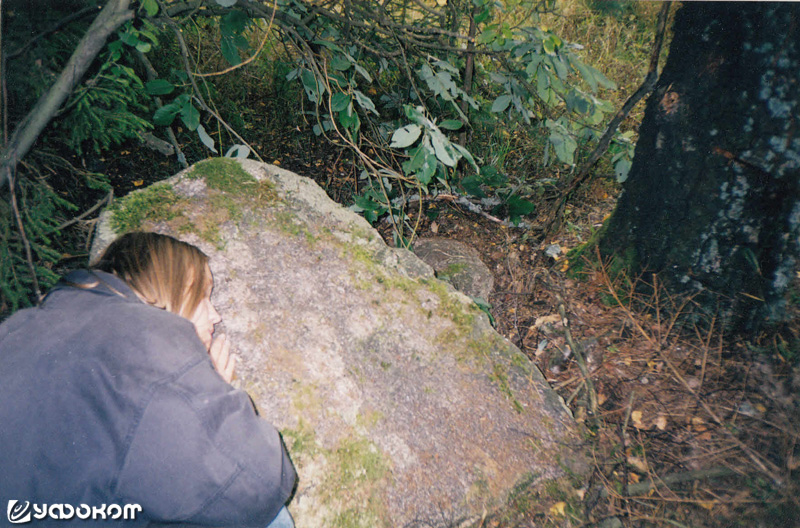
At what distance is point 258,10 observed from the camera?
82.9 inches

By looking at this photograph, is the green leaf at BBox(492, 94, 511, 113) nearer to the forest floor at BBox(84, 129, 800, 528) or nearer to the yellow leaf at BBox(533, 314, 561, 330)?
the forest floor at BBox(84, 129, 800, 528)

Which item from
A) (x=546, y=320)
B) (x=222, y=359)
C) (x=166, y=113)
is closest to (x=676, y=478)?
(x=546, y=320)

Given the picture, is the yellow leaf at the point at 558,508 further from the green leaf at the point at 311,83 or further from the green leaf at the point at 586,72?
the green leaf at the point at 311,83

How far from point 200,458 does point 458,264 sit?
2112mm

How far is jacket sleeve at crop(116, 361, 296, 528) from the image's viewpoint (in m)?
0.95

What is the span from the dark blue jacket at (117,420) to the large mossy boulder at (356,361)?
0.63m

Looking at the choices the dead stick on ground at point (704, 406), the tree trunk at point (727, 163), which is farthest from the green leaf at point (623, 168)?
the dead stick on ground at point (704, 406)

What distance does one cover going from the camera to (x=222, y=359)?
152 centimetres

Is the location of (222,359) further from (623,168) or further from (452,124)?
(623,168)

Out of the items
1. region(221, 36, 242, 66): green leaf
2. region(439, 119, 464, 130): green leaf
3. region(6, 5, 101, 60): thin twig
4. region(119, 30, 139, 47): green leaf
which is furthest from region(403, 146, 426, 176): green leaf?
region(6, 5, 101, 60): thin twig

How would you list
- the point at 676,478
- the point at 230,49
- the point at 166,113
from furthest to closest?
the point at 166,113
the point at 230,49
the point at 676,478

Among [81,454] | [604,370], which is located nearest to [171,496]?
[81,454]

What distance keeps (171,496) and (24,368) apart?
49cm

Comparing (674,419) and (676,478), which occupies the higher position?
(674,419)
